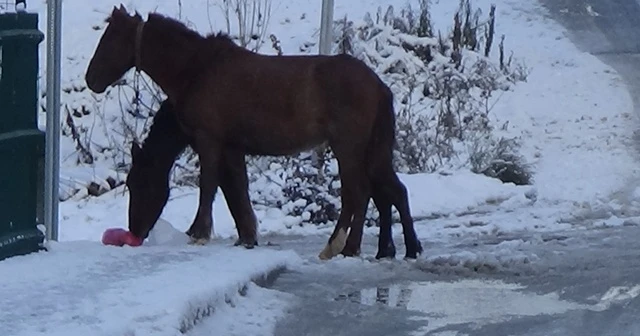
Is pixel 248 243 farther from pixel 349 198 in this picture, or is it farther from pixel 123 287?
pixel 123 287

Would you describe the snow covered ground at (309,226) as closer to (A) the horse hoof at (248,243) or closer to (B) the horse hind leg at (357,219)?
(A) the horse hoof at (248,243)

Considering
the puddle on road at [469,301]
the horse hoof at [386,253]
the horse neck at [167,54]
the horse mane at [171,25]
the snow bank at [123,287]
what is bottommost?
the horse hoof at [386,253]

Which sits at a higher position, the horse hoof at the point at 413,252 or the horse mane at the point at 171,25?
the horse mane at the point at 171,25

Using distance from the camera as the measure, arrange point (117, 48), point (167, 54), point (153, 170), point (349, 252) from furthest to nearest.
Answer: point (153, 170), point (117, 48), point (167, 54), point (349, 252)

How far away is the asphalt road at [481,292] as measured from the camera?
6.94 meters

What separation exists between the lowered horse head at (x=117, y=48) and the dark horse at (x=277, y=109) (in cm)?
1

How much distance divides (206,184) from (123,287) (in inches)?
95.1

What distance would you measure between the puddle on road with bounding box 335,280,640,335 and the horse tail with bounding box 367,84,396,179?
45.5 inches

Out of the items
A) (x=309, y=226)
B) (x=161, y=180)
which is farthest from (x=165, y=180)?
(x=309, y=226)

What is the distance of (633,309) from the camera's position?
24.2 ft

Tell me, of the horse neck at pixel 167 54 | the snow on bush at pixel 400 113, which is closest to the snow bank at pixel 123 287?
the horse neck at pixel 167 54

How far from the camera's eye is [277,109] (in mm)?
8945

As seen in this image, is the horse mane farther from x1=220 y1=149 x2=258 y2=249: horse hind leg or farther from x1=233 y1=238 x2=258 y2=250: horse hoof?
x1=233 y1=238 x2=258 y2=250: horse hoof

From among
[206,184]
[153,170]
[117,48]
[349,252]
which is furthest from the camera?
[153,170]
